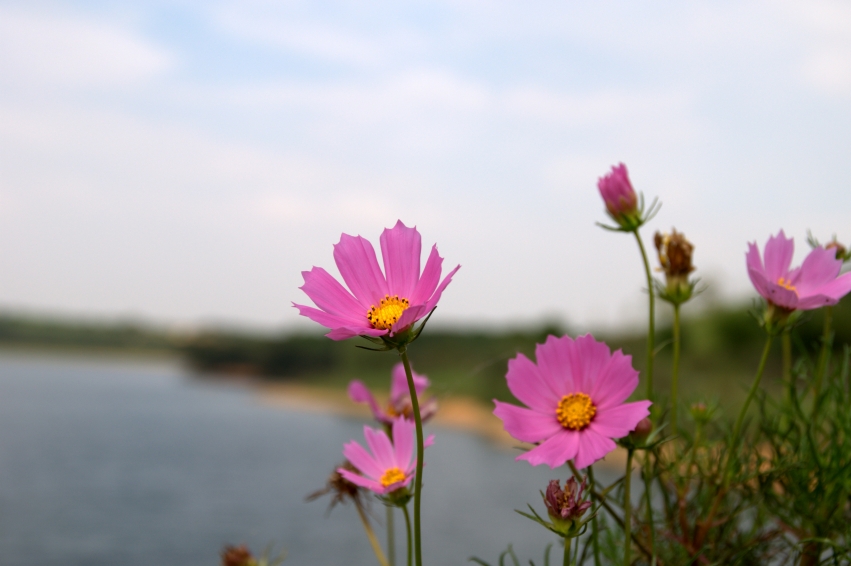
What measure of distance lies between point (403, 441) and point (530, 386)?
0.12 metres

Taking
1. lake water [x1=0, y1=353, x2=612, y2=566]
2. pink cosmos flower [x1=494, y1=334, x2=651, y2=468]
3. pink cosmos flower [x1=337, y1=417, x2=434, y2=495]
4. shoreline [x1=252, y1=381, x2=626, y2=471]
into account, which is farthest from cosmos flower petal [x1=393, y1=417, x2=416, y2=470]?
shoreline [x1=252, y1=381, x2=626, y2=471]

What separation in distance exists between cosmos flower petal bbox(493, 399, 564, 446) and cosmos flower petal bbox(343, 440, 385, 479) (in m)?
0.13

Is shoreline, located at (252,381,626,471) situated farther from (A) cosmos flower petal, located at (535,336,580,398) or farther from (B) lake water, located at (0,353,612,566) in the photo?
(A) cosmos flower petal, located at (535,336,580,398)

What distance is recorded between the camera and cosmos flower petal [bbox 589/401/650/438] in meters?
0.35

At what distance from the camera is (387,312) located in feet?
1.31

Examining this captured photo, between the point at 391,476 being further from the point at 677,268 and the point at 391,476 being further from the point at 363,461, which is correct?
the point at 677,268

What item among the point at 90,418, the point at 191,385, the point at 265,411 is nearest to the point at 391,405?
the point at 90,418

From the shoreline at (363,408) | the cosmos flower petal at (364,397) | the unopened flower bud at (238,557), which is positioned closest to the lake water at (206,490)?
the shoreline at (363,408)

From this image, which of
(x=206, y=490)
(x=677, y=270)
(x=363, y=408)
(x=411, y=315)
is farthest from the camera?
(x=363, y=408)

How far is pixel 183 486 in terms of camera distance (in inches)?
488

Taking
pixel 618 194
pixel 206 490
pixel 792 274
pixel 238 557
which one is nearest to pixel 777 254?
pixel 792 274

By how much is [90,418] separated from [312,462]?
9.27 metres

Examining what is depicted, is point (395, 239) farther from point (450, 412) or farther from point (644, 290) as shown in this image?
point (450, 412)

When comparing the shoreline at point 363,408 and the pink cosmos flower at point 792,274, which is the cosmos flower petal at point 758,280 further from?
the shoreline at point 363,408
